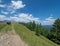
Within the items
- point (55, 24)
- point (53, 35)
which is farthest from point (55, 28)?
point (53, 35)

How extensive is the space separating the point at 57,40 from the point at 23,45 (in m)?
30.0

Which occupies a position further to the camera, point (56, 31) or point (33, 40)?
point (56, 31)

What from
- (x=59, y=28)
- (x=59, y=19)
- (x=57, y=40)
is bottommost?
(x=57, y=40)

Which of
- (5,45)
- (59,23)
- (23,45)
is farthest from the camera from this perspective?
(59,23)

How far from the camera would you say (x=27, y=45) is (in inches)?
1286

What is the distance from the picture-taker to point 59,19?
73.8 m

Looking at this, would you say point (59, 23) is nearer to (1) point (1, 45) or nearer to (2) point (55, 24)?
(2) point (55, 24)

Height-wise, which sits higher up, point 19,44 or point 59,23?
point 59,23

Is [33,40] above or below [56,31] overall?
below

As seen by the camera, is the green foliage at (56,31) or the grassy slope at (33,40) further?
the green foliage at (56,31)

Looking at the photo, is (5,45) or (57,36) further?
(57,36)

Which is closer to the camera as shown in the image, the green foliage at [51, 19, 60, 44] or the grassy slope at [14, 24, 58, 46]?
the grassy slope at [14, 24, 58, 46]

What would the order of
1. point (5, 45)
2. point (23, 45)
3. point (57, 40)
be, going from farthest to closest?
point (57, 40) < point (23, 45) < point (5, 45)

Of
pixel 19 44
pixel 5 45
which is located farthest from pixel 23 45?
pixel 5 45
